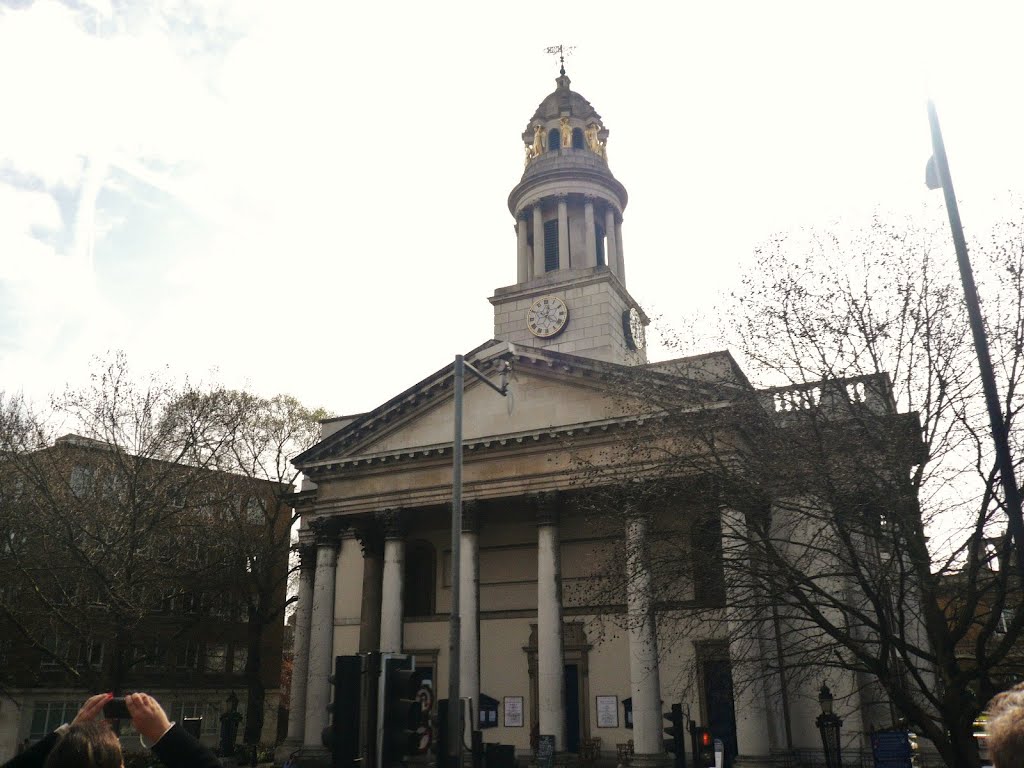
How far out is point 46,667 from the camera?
36281 mm

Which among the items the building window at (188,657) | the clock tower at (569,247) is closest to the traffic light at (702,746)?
the clock tower at (569,247)

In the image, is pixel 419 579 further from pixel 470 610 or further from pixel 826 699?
pixel 826 699

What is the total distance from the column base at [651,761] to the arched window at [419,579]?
10765 mm

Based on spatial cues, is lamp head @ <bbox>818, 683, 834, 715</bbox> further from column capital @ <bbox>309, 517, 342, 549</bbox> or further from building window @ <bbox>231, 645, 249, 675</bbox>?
building window @ <bbox>231, 645, 249, 675</bbox>

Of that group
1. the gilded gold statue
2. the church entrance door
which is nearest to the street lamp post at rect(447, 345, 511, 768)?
the church entrance door

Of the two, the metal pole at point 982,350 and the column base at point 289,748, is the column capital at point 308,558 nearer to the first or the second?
the column base at point 289,748

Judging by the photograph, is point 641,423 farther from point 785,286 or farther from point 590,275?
point 590,275

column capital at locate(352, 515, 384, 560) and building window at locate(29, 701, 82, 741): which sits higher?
column capital at locate(352, 515, 384, 560)

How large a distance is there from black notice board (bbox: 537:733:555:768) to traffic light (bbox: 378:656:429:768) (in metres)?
15.4

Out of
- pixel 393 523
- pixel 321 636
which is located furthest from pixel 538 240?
pixel 321 636

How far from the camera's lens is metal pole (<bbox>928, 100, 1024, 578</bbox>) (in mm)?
8992

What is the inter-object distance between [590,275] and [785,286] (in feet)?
69.0

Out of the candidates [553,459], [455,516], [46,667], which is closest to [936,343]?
[455,516]

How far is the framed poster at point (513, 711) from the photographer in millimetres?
27469
